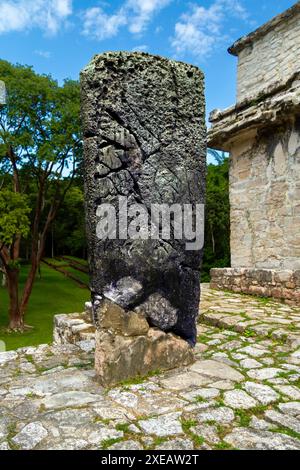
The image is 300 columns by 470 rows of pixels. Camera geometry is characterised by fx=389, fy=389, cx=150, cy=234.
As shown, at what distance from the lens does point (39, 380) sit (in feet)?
11.7

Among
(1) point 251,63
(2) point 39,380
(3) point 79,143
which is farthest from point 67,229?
(2) point 39,380

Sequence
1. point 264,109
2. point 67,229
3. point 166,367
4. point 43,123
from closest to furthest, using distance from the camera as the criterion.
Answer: point 166,367
point 264,109
point 43,123
point 67,229

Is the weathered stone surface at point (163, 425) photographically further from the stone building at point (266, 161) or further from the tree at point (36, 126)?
the tree at point (36, 126)

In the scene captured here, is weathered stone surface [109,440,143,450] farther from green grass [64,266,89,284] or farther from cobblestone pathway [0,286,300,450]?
green grass [64,266,89,284]

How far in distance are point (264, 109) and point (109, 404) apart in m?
6.46

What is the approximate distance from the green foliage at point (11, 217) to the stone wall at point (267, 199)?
7.46 metres

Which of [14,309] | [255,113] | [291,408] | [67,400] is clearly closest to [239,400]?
[291,408]

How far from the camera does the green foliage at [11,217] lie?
12.8 meters

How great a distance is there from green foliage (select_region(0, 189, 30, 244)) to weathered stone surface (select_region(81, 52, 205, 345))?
1002cm

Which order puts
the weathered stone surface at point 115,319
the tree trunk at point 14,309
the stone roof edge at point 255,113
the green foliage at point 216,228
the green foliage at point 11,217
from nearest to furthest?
the weathered stone surface at point 115,319 < the stone roof edge at point 255,113 < the green foliage at point 11,217 < the tree trunk at point 14,309 < the green foliage at point 216,228

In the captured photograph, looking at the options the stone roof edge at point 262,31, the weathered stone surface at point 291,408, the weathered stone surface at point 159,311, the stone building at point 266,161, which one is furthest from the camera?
the stone roof edge at point 262,31

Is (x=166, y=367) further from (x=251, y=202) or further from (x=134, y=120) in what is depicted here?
(x=251, y=202)

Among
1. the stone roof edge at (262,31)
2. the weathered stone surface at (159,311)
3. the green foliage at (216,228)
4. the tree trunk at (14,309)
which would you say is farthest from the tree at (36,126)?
the weathered stone surface at (159,311)

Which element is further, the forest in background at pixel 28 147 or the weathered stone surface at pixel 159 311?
the forest in background at pixel 28 147
